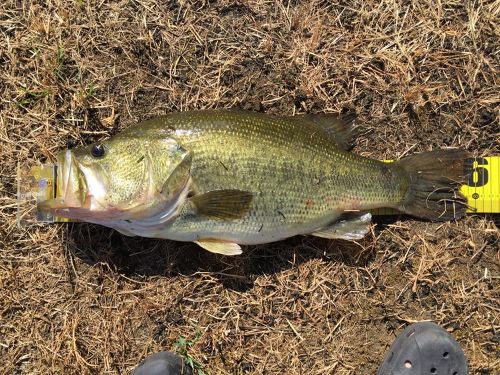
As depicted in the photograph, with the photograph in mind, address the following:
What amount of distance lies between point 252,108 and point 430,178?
5.08 ft

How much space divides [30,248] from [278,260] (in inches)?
82.1

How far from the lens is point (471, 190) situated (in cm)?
360

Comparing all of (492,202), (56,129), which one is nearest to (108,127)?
(56,129)

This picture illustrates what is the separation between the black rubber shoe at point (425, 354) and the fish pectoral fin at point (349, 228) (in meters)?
0.94

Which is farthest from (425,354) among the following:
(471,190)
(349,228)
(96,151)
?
(96,151)

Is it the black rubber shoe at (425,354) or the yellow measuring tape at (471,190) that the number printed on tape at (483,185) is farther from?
the black rubber shoe at (425,354)

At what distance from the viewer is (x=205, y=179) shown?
3.04 metres

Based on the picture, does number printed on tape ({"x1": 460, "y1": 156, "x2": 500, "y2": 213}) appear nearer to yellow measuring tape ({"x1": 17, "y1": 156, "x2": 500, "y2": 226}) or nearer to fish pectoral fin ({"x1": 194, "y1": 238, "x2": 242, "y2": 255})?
yellow measuring tape ({"x1": 17, "y1": 156, "x2": 500, "y2": 226})

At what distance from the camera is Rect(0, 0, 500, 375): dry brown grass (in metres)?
3.61

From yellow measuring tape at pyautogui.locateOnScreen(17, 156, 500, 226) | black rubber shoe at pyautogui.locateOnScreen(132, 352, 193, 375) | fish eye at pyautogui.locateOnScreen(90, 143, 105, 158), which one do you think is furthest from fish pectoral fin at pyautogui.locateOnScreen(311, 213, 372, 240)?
fish eye at pyautogui.locateOnScreen(90, 143, 105, 158)

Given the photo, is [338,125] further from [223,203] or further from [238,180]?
[223,203]

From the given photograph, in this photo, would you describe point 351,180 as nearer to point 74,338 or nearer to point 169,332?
point 169,332

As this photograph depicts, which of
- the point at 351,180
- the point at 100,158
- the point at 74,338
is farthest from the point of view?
the point at 74,338

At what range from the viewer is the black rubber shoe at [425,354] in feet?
11.4
